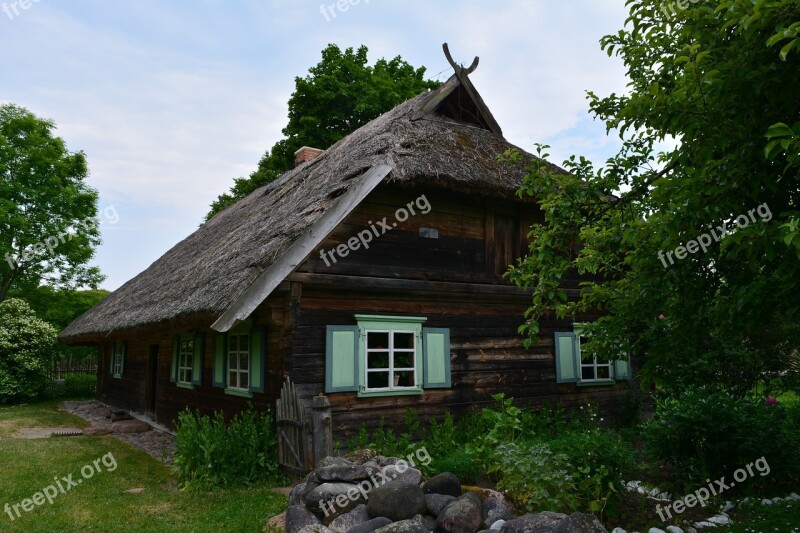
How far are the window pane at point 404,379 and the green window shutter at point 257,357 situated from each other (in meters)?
2.05

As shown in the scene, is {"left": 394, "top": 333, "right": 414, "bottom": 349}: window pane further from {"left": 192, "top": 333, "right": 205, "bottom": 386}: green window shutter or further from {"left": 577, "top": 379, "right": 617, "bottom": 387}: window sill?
{"left": 192, "top": 333, "right": 205, "bottom": 386}: green window shutter

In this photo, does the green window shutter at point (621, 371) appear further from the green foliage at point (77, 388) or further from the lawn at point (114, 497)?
the green foliage at point (77, 388)

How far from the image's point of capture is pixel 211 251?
1191cm

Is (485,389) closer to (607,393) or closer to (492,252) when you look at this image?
(492,252)

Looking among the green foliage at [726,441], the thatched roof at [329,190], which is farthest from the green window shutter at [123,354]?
the green foliage at [726,441]

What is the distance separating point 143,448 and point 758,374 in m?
10.4

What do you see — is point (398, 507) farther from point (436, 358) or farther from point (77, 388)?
point (77, 388)

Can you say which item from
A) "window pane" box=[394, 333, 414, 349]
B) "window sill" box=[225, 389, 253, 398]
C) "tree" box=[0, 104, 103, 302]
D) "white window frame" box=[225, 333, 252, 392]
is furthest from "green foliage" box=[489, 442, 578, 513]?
"tree" box=[0, 104, 103, 302]

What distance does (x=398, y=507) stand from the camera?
5438 millimetres

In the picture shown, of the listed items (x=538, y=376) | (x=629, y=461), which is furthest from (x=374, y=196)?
(x=629, y=461)

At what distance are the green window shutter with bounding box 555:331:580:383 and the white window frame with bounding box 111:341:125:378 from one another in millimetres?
12353

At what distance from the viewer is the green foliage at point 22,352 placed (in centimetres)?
1861

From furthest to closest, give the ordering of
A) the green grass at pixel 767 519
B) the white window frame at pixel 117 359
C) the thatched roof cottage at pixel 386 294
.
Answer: the white window frame at pixel 117 359
the thatched roof cottage at pixel 386 294
the green grass at pixel 767 519

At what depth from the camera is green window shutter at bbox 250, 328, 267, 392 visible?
8961 mm
